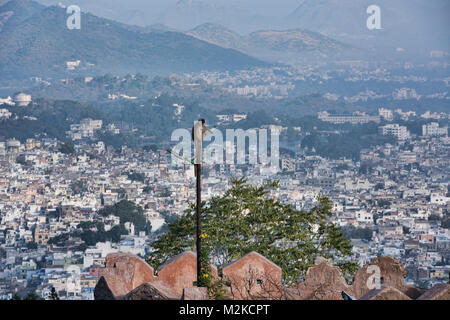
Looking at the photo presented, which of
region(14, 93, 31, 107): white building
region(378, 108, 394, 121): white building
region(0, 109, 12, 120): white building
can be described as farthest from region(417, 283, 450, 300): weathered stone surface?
region(378, 108, 394, 121): white building

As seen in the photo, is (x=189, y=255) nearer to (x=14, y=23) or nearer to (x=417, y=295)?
(x=417, y=295)

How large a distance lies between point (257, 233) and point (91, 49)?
58.2 m

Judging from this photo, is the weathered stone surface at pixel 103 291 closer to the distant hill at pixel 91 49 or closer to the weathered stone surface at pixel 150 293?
the weathered stone surface at pixel 150 293

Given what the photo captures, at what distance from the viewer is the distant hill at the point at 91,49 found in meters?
58.7

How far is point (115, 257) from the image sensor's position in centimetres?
294

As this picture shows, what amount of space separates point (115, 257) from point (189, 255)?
0.29 m

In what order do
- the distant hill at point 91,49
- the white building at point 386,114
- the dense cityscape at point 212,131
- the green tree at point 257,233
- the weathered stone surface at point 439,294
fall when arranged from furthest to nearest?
the distant hill at point 91,49
the white building at point 386,114
the dense cityscape at point 212,131
the green tree at point 257,233
the weathered stone surface at point 439,294

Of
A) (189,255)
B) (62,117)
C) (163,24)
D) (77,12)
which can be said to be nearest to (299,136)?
(62,117)

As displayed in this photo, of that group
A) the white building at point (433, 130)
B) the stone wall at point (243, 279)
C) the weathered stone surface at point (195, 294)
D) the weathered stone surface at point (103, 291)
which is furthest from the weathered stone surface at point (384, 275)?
the white building at point (433, 130)

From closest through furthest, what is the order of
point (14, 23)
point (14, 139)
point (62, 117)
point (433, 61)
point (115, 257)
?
point (115, 257), point (14, 139), point (62, 117), point (433, 61), point (14, 23)

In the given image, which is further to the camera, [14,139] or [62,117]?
[62,117]

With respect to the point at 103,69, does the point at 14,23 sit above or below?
above

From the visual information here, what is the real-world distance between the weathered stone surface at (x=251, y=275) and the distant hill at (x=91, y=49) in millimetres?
55852

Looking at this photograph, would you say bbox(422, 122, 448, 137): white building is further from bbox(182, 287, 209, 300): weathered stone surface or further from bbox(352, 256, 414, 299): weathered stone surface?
bbox(182, 287, 209, 300): weathered stone surface
